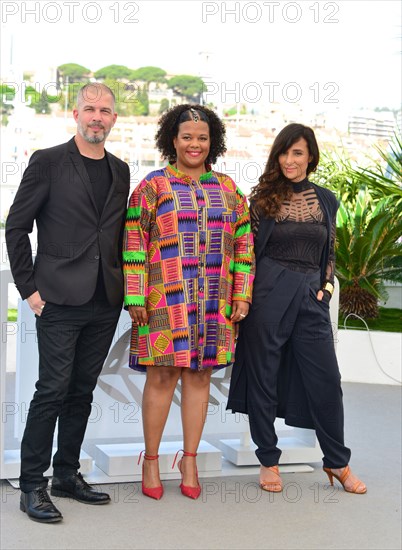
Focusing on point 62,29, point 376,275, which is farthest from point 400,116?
point 62,29

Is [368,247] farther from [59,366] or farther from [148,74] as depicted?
[148,74]

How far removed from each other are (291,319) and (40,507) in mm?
1217

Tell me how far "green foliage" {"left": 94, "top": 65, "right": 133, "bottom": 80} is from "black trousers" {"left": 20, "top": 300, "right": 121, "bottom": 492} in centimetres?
2036

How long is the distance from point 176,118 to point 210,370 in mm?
997

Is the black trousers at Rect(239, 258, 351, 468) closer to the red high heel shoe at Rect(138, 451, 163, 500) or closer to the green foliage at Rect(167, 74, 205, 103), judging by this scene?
the red high heel shoe at Rect(138, 451, 163, 500)

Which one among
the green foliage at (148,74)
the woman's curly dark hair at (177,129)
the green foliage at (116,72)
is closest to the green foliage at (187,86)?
the green foliage at (148,74)

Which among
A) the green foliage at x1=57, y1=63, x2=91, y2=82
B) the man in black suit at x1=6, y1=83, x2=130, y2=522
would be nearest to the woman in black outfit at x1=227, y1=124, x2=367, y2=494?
the man in black suit at x1=6, y1=83, x2=130, y2=522

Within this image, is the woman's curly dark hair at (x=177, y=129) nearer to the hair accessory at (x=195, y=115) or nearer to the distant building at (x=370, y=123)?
the hair accessory at (x=195, y=115)

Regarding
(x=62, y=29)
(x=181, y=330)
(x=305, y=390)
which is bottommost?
(x=305, y=390)

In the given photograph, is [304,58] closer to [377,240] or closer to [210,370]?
[377,240]

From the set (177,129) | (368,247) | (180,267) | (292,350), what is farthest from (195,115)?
(368,247)

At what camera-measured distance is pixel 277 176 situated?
3688mm

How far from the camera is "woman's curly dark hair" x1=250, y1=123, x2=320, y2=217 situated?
3.64m

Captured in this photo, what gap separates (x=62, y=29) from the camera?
24984 mm
